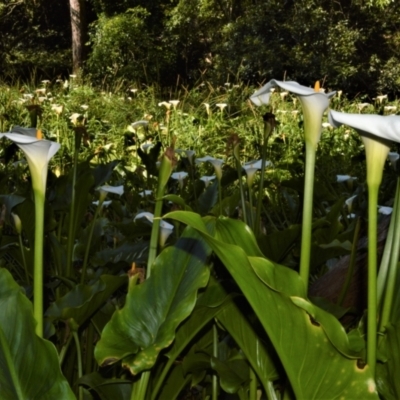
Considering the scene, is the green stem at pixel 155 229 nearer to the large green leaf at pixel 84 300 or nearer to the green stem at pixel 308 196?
the large green leaf at pixel 84 300

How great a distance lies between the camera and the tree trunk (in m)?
12.9

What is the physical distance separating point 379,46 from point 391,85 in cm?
103

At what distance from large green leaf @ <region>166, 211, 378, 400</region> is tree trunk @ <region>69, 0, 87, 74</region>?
1233 cm

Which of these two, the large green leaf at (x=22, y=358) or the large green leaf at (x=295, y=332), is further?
the large green leaf at (x=22, y=358)

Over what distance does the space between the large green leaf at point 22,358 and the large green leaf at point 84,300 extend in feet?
0.45

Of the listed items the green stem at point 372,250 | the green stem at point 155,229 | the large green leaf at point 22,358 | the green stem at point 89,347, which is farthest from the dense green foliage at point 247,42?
the green stem at point 372,250

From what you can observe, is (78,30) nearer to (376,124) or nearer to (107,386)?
(107,386)

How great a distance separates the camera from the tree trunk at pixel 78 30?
12945mm

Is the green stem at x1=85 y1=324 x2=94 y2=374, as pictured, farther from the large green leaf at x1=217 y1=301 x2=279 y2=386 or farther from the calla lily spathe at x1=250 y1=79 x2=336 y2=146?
the calla lily spathe at x1=250 y1=79 x2=336 y2=146

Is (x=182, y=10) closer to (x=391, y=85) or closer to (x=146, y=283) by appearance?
(x=391, y=85)

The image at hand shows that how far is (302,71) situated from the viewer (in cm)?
1170

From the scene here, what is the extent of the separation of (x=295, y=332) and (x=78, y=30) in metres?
12.8

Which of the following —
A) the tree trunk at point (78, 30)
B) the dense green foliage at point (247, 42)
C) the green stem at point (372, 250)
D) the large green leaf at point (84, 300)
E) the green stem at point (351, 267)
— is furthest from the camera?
the tree trunk at point (78, 30)

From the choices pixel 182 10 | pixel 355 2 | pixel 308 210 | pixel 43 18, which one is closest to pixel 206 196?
pixel 308 210
